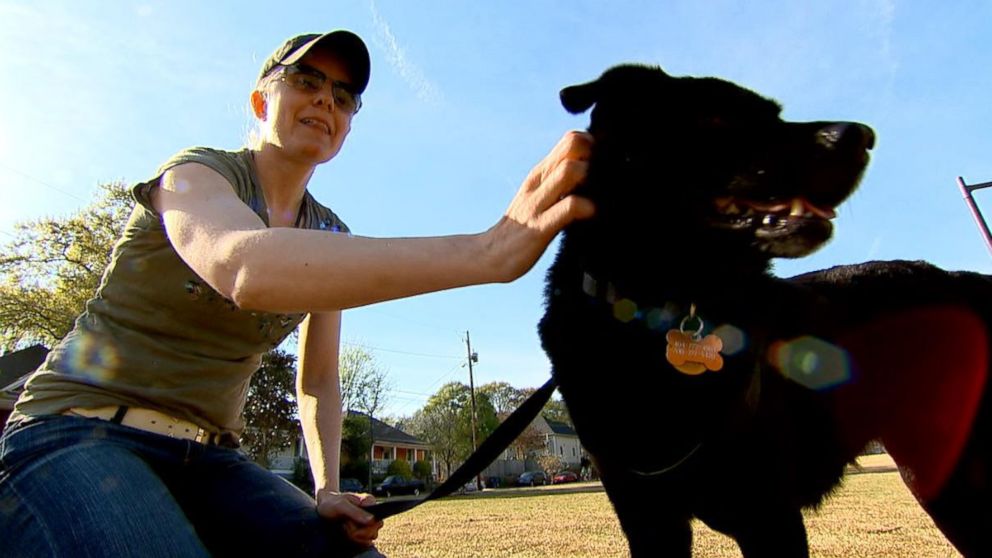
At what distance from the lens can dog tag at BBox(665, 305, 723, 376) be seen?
6.88 ft

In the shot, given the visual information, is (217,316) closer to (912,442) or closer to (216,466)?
(216,466)

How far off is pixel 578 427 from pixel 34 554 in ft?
5.71

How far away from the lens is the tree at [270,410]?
3041 centimetres

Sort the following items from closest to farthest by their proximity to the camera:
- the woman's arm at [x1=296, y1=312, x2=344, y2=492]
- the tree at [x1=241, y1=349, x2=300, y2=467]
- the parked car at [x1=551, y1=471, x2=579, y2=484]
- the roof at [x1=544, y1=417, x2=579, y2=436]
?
the woman's arm at [x1=296, y1=312, x2=344, y2=492], the tree at [x1=241, y1=349, x2=300, y2=467], the parked car at [x1=551, y1=471, x2=579, y2=484], the roof at [x1=544, y1=417, x2=579, y2=436]

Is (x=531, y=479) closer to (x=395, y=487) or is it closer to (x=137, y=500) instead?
(x=395, y=487)

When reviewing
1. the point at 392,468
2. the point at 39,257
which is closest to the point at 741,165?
the point at 39,257

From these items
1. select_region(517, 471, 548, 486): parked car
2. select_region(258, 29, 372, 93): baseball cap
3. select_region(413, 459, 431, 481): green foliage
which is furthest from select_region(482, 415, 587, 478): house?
select_region(258, 29, 372, 93): baseball cap

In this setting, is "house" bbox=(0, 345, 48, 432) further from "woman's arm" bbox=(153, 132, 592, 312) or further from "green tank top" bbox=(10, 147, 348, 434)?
"woman's arm" bbox=(153, 132, 592, 312)

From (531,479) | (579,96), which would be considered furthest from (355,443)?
(579,96)

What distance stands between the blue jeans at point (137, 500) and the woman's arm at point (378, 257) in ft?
2.40

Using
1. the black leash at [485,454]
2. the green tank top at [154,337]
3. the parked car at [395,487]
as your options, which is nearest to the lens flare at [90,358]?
the green tank top at [154,337]

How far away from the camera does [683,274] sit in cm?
227

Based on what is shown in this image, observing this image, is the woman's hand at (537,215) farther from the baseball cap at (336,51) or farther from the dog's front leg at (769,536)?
the dog's front leg at (769,536)

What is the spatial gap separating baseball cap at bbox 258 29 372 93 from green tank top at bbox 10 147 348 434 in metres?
0.42
